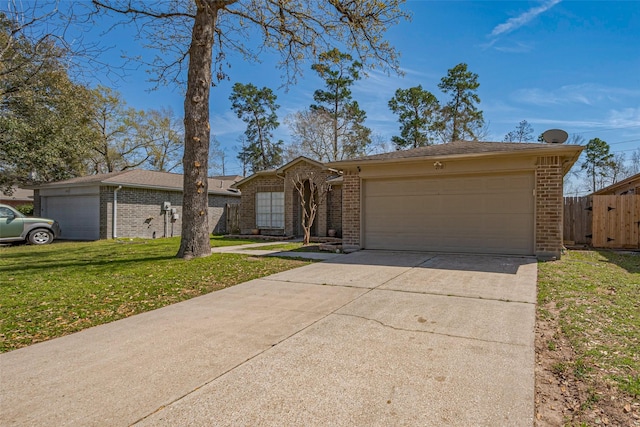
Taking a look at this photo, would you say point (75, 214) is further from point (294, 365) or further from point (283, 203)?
point (294, 365)

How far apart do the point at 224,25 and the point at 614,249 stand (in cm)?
1382

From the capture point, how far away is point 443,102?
26.2m

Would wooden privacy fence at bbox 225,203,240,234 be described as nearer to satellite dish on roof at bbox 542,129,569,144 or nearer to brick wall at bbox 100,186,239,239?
brick wall at bbox 100,186,239,239

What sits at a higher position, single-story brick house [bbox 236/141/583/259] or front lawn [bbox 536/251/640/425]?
single-story brick house [bbox 236/141/583/259]

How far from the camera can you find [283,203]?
53.2 feet

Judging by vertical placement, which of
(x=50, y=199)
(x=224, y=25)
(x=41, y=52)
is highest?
(x=224, y=25)

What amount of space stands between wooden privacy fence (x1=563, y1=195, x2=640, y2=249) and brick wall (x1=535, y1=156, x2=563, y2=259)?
486 centimetres

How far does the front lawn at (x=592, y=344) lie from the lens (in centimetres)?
220

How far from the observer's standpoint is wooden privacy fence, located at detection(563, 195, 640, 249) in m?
10.5

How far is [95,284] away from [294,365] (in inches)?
182

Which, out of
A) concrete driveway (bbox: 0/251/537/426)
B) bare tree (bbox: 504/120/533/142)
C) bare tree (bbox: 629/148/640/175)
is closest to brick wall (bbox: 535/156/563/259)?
concrete driveway (bbox: 0/251/537/426)

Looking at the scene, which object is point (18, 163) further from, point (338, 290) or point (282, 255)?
point (338, 290)

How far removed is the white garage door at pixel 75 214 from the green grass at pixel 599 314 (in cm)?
1588

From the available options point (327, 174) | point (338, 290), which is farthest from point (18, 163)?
point (338, 290)
